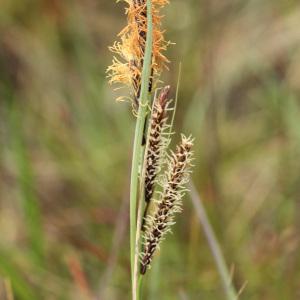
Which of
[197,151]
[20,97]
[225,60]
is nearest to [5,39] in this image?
[20,97]

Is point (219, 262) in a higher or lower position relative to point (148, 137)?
lower

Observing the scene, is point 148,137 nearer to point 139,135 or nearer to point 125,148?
point 139,135

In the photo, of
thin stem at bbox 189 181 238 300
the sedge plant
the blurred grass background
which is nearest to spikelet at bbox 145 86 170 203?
the sedge plant

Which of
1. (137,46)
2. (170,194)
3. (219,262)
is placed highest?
(137,46)

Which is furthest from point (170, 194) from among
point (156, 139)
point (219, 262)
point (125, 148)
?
point (125, 148)

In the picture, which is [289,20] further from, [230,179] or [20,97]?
[20,97]
